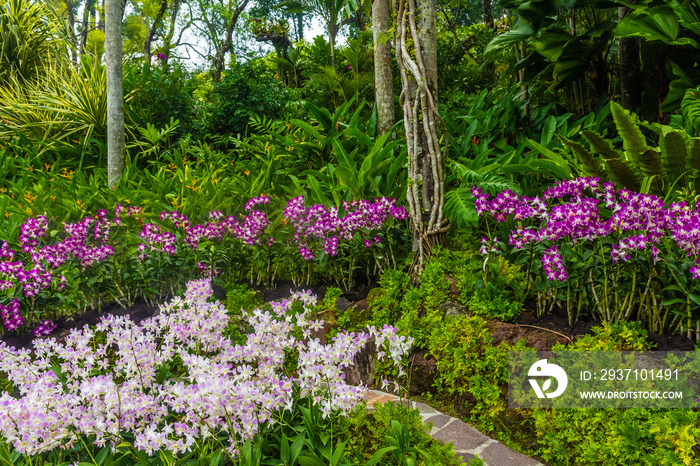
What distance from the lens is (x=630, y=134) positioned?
285 cm

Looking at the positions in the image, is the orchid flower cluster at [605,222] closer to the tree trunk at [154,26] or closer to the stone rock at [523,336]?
the stone rock at [523,336]

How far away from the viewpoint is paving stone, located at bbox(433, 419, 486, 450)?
2.21m

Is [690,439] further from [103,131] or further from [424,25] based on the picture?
[103,131]

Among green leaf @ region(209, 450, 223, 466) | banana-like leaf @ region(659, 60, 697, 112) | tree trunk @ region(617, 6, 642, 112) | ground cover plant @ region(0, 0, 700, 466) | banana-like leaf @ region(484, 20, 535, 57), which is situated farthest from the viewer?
tree trunk @ region(617, 6, 642, 112)

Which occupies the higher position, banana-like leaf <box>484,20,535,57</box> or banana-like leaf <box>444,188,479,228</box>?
banana-like leaf <box>484,20,535,57</box>

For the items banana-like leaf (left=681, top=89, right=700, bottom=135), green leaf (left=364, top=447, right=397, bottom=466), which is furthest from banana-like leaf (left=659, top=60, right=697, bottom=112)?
green leaf (left=364, top=447, right=397, bottom=466)

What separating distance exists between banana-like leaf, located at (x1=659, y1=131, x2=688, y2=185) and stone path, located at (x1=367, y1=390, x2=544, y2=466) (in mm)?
1809

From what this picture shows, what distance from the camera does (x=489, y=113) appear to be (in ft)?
14.3

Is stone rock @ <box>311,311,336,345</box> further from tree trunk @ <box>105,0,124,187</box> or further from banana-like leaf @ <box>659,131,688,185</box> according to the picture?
tree trunk @ <box>105,0,124,187</box>

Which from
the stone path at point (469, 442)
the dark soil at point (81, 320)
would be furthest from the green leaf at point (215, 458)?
the dark soil at point (81, 320)

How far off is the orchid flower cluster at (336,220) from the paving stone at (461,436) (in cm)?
134

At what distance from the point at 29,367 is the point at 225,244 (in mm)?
1846

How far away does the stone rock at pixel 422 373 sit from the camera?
2.69m

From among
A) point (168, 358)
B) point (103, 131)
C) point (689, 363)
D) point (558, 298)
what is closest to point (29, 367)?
point (168, 358)
